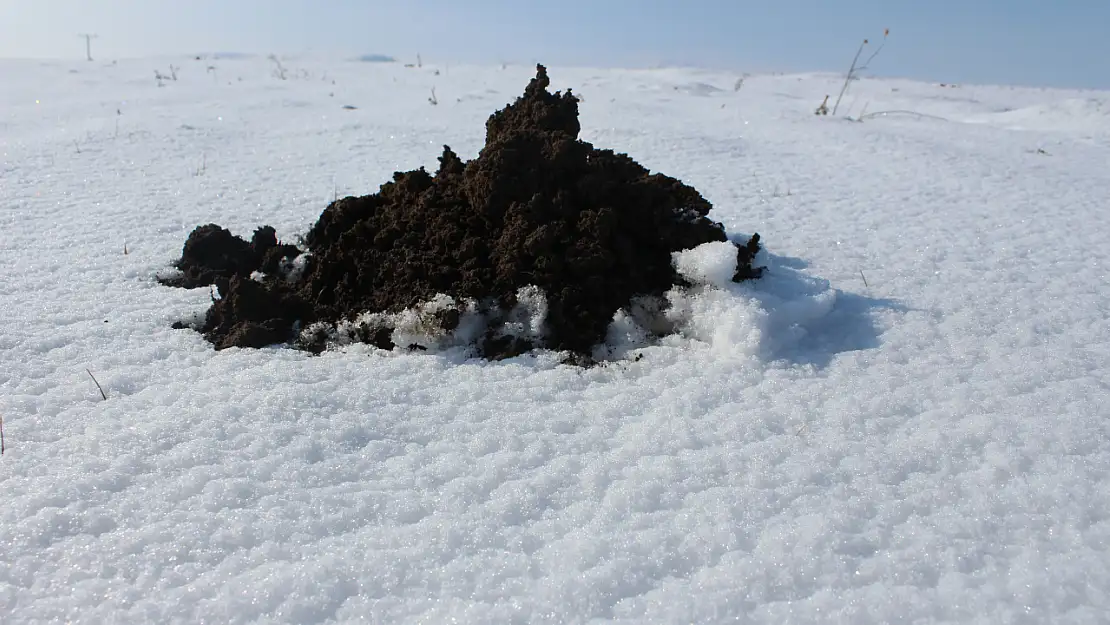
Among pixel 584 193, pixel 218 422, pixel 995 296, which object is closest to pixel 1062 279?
pixel 995 296

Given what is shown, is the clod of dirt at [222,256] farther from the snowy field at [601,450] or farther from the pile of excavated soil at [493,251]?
the snowy field at [601,450]

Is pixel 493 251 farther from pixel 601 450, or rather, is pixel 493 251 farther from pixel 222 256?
pixel 222 256

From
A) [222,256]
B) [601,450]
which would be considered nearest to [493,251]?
[601,450]

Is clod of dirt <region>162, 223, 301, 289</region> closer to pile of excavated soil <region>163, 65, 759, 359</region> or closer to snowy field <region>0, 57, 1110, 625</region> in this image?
pile of excavated soil <region>163, 65, 759, 359</region>

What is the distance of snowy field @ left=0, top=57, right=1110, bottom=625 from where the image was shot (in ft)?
5.37

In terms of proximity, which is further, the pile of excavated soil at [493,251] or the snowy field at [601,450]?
the pile of excavated soil at [493,251]

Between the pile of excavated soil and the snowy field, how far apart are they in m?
0.18

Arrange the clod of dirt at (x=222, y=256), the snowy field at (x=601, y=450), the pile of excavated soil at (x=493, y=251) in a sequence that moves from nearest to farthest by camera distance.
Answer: the snowy field at (x=601, y=450) → the pile of excavated soil at (x=493, y=251) → the clod of dirt at (x=222, y=256)

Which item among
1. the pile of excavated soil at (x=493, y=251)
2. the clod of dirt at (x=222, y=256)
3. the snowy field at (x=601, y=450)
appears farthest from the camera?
the clod of dirt at (x=222, y=256)

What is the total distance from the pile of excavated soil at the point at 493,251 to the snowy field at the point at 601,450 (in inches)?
7.2

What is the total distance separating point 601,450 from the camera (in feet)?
7.25

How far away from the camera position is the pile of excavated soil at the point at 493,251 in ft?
9.59

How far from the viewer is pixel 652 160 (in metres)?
6.12

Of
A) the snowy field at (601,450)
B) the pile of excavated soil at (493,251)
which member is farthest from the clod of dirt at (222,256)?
the snowy field at (601,450)
